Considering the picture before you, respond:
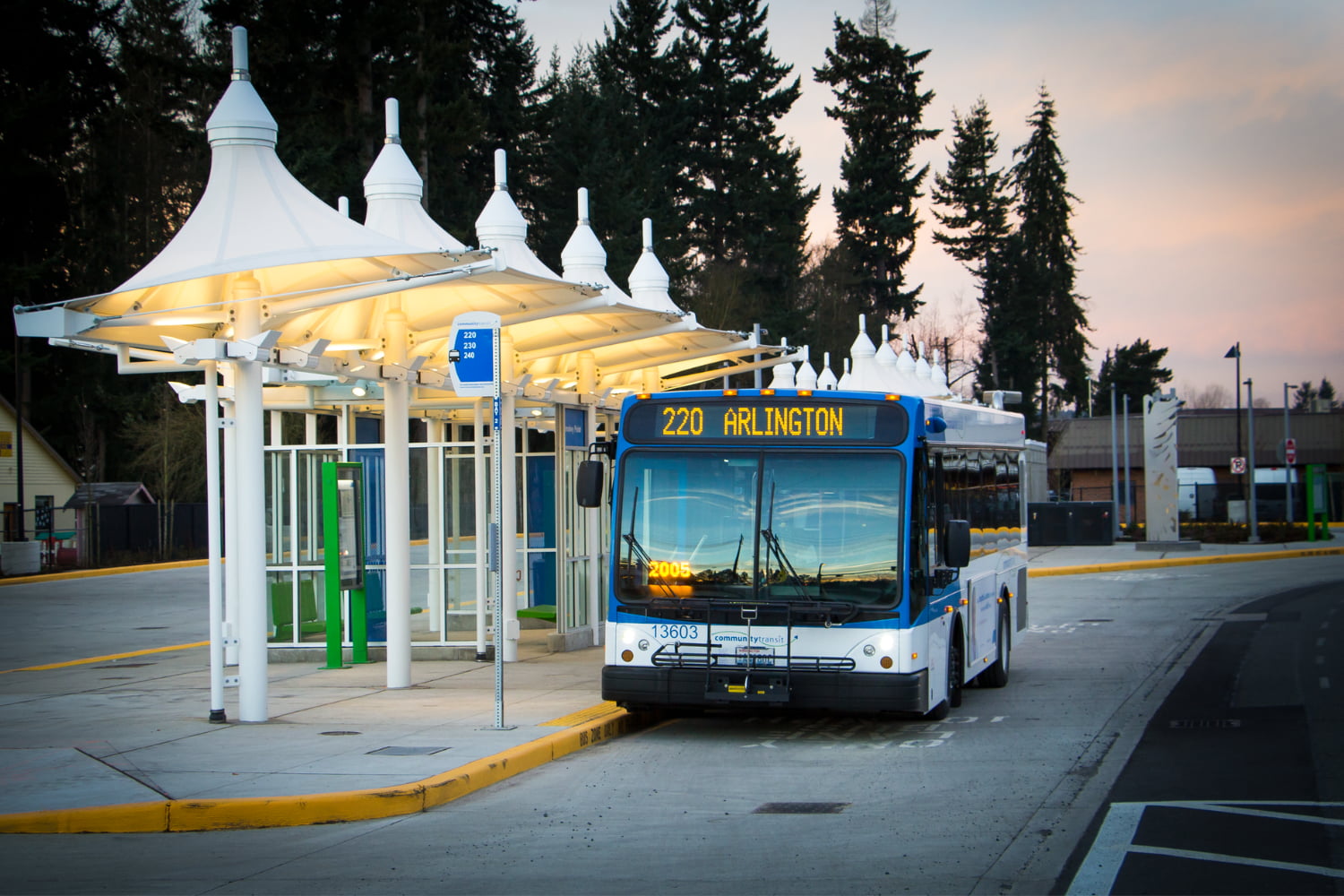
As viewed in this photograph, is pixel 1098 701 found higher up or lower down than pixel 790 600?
lower down

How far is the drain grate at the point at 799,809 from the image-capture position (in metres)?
8.59

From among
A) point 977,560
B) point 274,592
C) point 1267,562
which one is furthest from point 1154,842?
point 1267,562

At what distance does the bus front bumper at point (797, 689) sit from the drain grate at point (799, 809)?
2055mm

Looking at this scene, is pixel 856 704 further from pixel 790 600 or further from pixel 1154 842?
pixel 1154 842

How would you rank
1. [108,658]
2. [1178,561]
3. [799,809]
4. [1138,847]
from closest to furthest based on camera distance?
[1138,847] < [799,809] < [108,658] < [1178,561]

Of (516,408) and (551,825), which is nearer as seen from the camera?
(551,825)

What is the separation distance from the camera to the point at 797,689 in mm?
10969

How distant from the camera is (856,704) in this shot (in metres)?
10.9

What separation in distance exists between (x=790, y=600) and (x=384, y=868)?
4.55 m

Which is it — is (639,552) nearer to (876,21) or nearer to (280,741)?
(280,741)

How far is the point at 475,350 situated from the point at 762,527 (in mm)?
2659

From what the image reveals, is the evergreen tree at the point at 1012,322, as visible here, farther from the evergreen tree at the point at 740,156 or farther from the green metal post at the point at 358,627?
the green metal post at the point at 358,627

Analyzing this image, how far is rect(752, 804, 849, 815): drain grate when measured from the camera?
8594 mm

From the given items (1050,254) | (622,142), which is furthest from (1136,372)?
(622,142)
